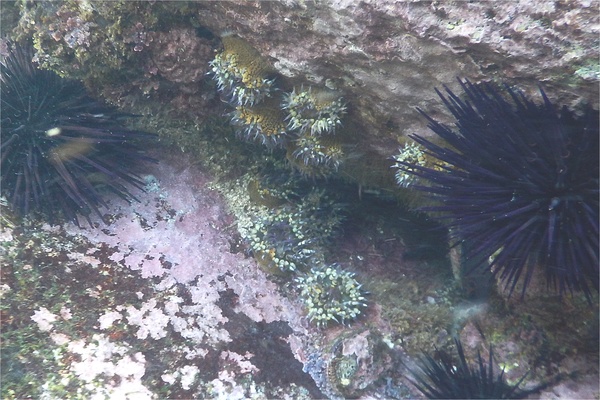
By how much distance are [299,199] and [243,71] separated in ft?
4.37

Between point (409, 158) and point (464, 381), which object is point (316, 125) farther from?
point (464, 381)

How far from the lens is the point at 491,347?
314 cm

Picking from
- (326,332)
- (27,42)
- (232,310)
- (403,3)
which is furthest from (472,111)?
(27,42)

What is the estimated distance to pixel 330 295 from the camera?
3645mm

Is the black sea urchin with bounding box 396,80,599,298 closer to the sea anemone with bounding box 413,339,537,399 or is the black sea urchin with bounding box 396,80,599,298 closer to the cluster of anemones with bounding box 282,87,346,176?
the sea anemone with bounding box 413,339,537,399

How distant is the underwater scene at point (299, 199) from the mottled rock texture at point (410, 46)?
1cm

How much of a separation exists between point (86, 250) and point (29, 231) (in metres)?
0.46

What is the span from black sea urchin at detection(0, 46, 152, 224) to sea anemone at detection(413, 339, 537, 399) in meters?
2.84

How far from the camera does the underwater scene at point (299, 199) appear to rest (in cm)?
255

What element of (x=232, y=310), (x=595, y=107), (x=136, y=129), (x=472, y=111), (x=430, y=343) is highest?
(x=595, y=107)

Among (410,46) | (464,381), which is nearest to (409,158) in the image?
(410,46)

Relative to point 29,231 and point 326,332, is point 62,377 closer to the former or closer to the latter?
point 29,231

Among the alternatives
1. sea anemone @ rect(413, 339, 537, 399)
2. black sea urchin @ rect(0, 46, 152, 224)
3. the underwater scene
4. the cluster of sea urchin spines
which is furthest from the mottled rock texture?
sea anemone @ rect(413, 339, 537, 399)

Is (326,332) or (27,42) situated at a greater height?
(27,42)
